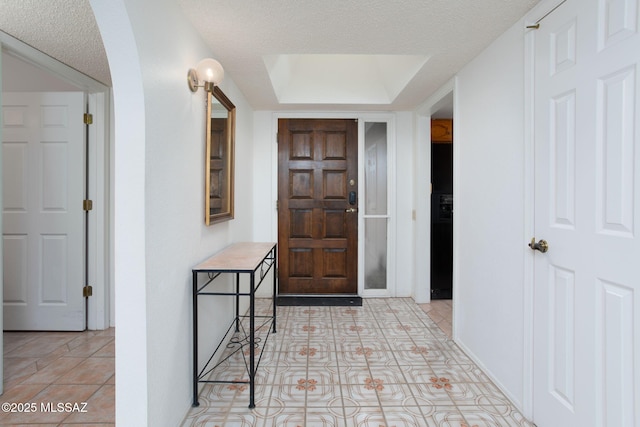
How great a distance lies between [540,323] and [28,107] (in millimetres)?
4144

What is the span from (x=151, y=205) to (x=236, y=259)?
0.80m

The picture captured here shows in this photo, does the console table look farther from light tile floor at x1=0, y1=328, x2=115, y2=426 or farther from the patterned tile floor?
light tile floor at x1=0, y1=328, x2=115, y2=426

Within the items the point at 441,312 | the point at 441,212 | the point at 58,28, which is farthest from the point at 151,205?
the point at 441,212

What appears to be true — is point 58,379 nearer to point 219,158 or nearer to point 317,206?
point 219,158

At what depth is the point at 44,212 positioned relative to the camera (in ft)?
9.18

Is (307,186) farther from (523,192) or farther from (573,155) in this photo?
(573,155)

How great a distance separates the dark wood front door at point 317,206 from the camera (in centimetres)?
377

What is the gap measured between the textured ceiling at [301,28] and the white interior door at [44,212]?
1.93 feet

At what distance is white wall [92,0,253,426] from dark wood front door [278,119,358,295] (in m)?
1.97

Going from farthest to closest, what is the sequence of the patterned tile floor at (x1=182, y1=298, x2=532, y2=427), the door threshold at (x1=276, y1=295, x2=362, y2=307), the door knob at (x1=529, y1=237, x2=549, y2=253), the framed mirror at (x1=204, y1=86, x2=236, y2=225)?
1. the door threshold at (x1=276, y1=295, x2=362, y2=307)
2. the framed mirror at (x1=204, y1=86, x2=236, y2=225)
3. the patterned tile floor at (x1=182, y1=298, x2=532, y2=427)
4. the door knob at (x1=529, y1=237, x2=549, y2=253)

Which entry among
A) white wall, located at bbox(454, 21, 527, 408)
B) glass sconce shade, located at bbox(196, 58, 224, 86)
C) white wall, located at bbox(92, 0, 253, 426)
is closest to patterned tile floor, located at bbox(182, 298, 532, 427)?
white wall, located at bbox(454, 21, 527, 408)

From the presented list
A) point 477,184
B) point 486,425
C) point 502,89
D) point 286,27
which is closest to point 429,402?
point 486,425

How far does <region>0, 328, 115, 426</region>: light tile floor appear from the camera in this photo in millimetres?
1750

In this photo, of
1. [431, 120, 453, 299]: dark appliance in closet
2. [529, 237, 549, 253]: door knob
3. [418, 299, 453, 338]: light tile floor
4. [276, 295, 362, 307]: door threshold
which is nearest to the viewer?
[529, 237, 549, 253]: door knob
